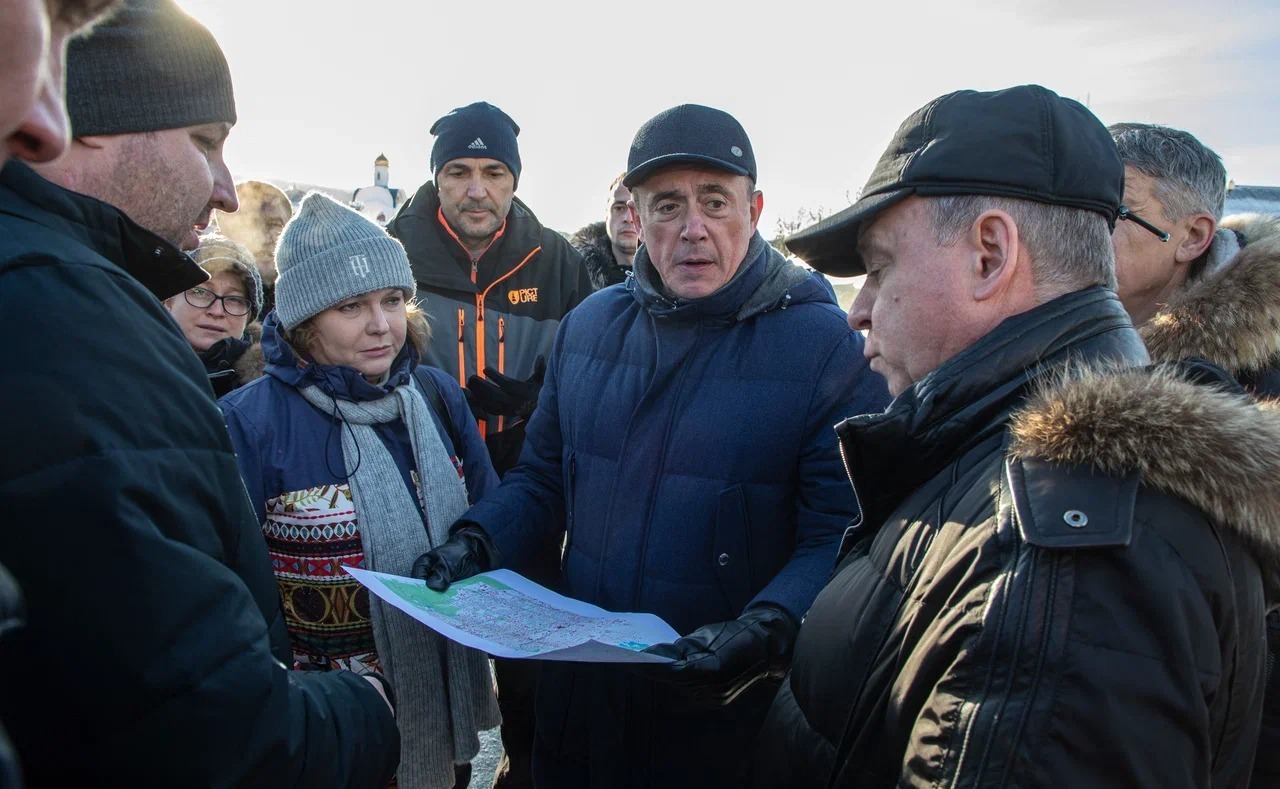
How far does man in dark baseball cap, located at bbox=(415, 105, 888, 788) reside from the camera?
6.79ft

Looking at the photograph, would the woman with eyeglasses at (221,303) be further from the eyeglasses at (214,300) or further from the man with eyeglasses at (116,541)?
the man with eyeglasses at (116,541)

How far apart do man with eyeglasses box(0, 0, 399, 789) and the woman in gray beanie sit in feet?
3.08

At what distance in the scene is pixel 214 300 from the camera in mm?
3572

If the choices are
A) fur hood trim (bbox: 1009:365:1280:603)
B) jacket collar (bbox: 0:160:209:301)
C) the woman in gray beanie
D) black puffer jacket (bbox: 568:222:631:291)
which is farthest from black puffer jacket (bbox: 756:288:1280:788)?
black puffer jacket (bbox: 568:222:631:291)

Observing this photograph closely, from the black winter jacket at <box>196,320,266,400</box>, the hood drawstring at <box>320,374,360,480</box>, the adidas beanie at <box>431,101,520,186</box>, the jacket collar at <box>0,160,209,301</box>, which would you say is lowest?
the hood drawstring at <box>320,374,360,480</box>

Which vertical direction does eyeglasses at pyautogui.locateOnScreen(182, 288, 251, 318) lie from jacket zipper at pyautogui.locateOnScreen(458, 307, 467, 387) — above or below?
above

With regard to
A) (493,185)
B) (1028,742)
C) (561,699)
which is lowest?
(561,699)

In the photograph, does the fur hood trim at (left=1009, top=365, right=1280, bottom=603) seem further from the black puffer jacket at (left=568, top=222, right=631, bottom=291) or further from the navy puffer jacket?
the black puffer jacket at (left=568, top=222, right=631, bottom=291)

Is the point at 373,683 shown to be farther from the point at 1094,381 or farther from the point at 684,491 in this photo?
the point at 1094,381

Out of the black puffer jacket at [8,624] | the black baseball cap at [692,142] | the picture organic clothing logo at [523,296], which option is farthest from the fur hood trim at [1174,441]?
the picture organic clothing logo at [523,296]

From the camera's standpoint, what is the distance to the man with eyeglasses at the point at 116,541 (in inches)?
39.2

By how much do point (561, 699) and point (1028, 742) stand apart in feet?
4.84

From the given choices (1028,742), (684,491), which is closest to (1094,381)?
(1028,742)

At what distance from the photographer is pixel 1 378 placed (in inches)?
39.3
